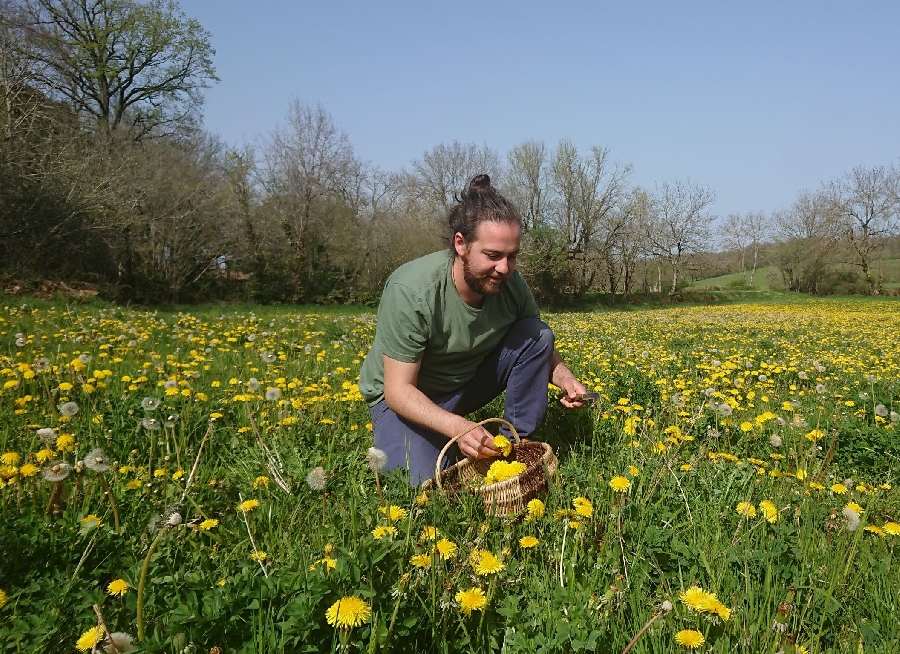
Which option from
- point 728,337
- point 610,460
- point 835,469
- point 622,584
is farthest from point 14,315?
point 728,337

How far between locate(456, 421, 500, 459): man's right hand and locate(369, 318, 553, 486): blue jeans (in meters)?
0.43

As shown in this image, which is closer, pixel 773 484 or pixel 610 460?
pixel 773 484

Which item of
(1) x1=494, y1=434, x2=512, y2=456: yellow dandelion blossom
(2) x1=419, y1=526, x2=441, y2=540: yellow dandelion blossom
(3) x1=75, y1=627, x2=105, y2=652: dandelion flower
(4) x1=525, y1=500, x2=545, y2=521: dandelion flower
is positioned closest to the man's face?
(1) x1=494, y1=434, x2=512, y2=456: yellow dandelion blossom

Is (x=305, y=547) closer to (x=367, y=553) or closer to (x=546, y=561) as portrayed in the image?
(x=367, y=553)

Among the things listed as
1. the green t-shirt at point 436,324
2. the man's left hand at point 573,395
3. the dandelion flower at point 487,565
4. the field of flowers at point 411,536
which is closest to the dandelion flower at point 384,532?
the field of flowers at point 411,536

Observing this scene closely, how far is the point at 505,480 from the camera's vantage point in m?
2.09

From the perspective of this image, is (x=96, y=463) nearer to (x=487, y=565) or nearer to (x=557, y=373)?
(x=487, y=565)

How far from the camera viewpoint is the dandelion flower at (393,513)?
1817 millimetres

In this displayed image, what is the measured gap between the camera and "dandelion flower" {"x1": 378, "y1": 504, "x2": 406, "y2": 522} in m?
1.82

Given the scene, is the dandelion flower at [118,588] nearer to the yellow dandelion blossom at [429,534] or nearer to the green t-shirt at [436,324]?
the yellow dandelion blossom at [429,534]

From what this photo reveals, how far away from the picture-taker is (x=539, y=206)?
116 feet

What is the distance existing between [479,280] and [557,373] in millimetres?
825

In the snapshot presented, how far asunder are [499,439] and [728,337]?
710 centimetres

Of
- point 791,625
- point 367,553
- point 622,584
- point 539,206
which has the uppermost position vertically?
point 539,206
